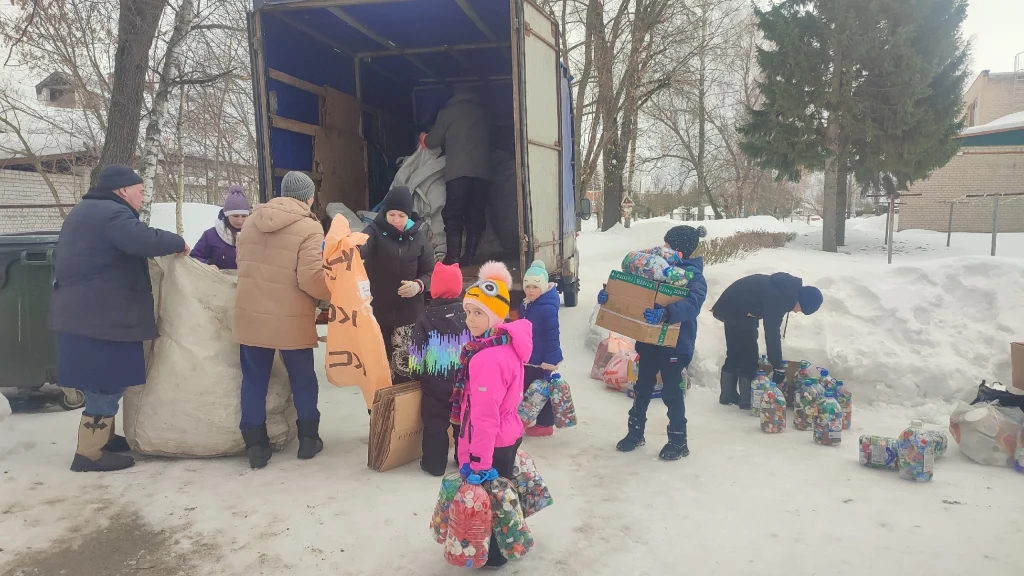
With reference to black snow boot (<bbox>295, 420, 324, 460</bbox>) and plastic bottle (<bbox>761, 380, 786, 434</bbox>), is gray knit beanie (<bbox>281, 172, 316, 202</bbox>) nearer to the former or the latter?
black snow boot (<bbox>295, 420, 324, 460</bbox>)

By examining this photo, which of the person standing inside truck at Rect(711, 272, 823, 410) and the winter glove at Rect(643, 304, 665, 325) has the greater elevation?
the winter glove at Rect(643, 304, 665, 325)

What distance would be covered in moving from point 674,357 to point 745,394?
1.51m

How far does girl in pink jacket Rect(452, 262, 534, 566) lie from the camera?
8.41 ft

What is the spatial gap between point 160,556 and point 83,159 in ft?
71.8

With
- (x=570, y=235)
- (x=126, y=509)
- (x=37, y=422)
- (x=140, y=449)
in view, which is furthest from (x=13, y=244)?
(x=570, y=235)

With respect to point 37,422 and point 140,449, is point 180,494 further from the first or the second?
point 37,422

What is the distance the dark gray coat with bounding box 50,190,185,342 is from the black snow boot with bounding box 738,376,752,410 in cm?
446

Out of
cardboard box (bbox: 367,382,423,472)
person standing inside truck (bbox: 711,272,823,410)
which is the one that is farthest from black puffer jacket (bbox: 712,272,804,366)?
cardboard box (bbox: 367,382,423,472)

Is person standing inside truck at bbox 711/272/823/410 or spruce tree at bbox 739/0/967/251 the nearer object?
person standing inside truck at bbox 711/272/823/410

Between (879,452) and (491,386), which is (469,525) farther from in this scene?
(879,452)

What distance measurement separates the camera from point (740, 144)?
17531 millimetres

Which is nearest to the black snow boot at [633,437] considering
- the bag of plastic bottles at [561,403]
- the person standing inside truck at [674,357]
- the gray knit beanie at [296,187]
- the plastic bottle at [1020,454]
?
the person standing inside truck at [674,357]

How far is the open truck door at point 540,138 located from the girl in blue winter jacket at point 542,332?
95cm

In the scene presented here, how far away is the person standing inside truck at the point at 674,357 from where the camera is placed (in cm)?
408
